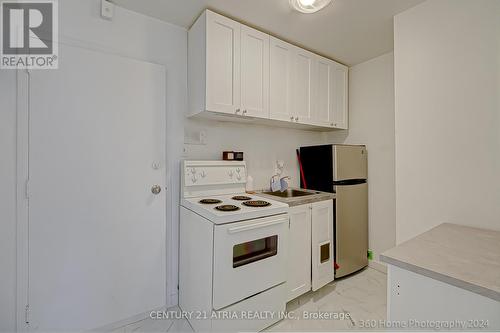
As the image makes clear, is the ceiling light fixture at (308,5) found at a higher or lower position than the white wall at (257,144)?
higher

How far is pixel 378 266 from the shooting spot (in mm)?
2391

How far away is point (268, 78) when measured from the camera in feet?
6.38

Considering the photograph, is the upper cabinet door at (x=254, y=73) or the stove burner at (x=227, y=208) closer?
the stove burner at (x=227, y=208)

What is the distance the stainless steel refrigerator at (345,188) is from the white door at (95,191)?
1559 millimetres

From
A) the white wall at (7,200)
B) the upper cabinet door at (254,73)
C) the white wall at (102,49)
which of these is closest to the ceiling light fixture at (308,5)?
the upper cabinet door at (254,73)

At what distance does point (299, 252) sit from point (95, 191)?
5.37 feet

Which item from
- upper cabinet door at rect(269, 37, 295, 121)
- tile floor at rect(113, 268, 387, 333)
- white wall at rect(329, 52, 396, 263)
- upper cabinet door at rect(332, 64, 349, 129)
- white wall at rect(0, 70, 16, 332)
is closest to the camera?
white wall at rect(0, 70, 16, 332)

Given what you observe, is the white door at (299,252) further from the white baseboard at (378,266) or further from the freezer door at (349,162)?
the white baseboard at (378,266)

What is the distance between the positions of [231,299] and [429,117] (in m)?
1.85

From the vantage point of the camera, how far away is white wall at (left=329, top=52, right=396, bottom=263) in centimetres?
231

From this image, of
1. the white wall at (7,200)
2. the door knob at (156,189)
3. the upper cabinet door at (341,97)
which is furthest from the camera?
the upper cabinet door at (341,97)

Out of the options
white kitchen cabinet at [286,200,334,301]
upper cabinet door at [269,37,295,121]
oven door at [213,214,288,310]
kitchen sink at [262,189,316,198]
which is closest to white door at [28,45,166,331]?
oven door at [213,214,288,310]

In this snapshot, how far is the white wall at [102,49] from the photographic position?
50.4 inches

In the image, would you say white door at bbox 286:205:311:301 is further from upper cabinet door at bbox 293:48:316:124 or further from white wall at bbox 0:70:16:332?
white wall at bbox 0:70:16:332
